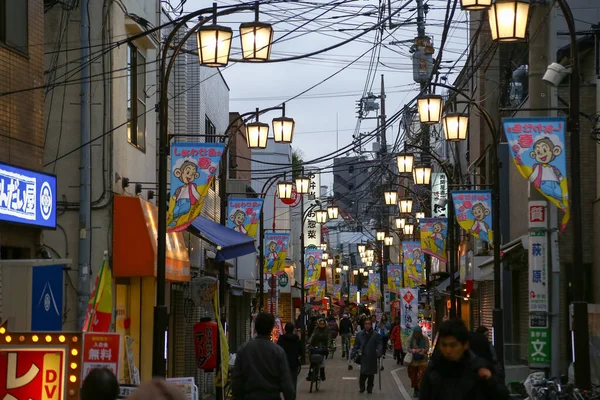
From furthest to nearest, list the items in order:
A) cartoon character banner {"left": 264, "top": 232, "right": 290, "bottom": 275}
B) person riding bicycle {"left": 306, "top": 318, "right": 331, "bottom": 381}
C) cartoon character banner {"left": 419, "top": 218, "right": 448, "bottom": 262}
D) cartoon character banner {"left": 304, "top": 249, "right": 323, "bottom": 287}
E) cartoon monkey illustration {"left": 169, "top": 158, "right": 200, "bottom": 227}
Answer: cartoon character banner {"left": 304, "top": 249, "right": 323, "bottom": 287}
cartoon character banner {"left": 264, "top": 232, "right": 290, "bottom": 275}
cartoon character banner {"left": 419, "top": 218, "right": 448, "bottom": 262}
person riding bicycle {"left": 306, "top": 318, "right": 331, "bottom": 381}
cartoon monkey illustration {"left": 169, "top": 158, "right": 200, "bottom": 227}

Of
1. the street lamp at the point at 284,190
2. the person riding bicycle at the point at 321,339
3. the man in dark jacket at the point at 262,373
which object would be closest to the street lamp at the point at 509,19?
the man in dark jacket at the point at 262,373

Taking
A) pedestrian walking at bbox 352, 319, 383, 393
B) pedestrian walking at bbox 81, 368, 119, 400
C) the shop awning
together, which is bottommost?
pedestrian walking at bbox 352, 319, 383, 393

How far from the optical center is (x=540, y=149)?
53.2 feet

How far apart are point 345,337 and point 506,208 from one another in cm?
1583

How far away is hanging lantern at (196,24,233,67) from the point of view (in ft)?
54.7

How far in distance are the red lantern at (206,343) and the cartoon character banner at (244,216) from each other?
7467 mm

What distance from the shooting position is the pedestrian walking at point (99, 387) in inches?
234

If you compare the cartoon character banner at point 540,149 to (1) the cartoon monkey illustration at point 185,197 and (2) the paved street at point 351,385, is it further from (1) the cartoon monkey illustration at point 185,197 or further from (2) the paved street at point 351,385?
(2) the paved street at point 351,385

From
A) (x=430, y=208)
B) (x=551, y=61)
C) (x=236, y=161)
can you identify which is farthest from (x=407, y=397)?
(x=430, y=208)

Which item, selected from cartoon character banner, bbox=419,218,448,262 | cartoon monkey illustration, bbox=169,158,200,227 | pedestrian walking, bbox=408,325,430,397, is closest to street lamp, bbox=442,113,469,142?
pedestrian walking, bbox=408,325,430,397

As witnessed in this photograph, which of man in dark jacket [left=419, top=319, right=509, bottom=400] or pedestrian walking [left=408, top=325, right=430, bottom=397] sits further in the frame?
pedestrian walking [left=408, top=325, right=430, bottom=397]

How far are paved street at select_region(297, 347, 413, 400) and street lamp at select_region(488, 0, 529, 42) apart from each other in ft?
42.2

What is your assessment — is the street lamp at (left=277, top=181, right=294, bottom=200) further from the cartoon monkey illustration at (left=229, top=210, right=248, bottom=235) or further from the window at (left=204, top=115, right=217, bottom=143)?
the cartoon monkey illustration at (left=229, top=210, right=248, bottom=235)

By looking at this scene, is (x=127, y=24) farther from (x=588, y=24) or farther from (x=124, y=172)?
(x=588, y=24)
